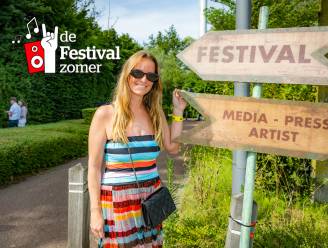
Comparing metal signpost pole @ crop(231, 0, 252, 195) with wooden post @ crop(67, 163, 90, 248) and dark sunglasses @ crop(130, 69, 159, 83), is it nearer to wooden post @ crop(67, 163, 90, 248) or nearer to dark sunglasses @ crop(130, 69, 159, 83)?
dark sunglasses @ crop(130, 69, 159, 83)

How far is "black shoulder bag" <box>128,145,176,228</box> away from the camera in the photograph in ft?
7.58

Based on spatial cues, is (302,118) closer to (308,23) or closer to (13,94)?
(308,23)

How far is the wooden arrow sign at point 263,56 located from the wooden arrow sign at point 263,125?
0.43ft

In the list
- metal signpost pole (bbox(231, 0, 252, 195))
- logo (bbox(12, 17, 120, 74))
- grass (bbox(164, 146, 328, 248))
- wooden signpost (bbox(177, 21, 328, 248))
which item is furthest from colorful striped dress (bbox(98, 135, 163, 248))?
logo (bbox(12, 17, 120, 74))

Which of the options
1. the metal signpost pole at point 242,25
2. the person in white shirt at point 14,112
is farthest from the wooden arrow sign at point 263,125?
the person in white shirt at point 14,112

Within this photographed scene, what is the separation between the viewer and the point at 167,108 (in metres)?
27.3

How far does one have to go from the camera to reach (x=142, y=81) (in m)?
2.37

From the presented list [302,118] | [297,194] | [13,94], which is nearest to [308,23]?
[297,194]

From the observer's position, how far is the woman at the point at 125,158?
227 cm

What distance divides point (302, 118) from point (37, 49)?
17.1m

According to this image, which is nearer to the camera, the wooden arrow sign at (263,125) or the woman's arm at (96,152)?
the wooden arrow sign at (263,125)

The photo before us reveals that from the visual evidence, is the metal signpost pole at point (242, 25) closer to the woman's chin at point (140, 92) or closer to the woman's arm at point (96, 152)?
the woman's chin at point (140, 92)

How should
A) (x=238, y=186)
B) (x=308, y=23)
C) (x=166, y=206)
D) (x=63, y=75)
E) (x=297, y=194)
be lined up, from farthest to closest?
(x=63, y=75)
(x=308, y=23)
(x=297, y=194)
(x=238, y=186)
(x=166, y=206)

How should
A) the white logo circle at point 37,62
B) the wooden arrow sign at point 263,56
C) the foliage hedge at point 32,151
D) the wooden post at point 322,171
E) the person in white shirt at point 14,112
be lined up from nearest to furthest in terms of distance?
the wooden arrow sign at point 263,56 → the wooden post at point 322,171 → the foliage hedge at point 32,151 → the person in white shirt at point 14,112 → the white logo circle at point 37,62
